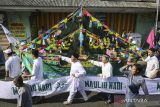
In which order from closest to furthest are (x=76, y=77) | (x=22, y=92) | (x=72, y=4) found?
(x=22, y=92) < (x=76, y=77) < (x=72, y=4)

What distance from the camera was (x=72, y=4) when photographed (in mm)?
15633

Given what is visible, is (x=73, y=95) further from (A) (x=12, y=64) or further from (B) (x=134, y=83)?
(B) (x=134, y=83)

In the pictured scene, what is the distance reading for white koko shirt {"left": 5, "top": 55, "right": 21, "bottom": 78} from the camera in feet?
29.1

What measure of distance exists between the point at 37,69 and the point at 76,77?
1.25 metres

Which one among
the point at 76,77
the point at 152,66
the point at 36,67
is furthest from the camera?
the point at 152,66

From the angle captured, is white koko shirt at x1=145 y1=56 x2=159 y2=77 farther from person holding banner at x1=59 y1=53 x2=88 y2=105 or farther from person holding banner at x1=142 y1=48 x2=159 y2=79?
person holding banner at x1=59 y1=53 x2=88 y2=105

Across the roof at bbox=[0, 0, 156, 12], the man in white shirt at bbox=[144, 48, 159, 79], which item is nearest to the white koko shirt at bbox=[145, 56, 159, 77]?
the man in white shirt at bbox=[144, 48, 159, 79]

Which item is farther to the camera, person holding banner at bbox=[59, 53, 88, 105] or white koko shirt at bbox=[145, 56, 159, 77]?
white koko shirt at bbox=[145, 56, 159, 77]

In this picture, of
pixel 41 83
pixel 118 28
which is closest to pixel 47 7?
pixel 118 28

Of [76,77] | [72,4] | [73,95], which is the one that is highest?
[72,4]

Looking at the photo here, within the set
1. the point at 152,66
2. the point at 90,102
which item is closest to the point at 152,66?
the point at 152,66

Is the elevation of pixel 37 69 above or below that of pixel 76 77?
above

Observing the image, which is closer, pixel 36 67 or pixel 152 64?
pixel 36 67

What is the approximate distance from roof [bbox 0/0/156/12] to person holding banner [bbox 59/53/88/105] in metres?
7.30
